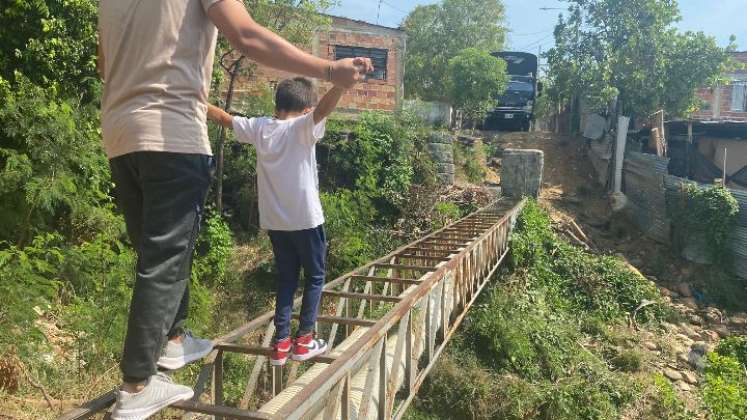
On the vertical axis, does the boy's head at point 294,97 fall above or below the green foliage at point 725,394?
above

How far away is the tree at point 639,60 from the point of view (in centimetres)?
1489

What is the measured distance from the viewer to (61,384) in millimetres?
4871

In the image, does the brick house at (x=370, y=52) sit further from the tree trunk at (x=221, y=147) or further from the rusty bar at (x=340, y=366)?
the rusty bar at (x=340, y=366)

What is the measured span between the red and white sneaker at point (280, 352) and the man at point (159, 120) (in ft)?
3.19

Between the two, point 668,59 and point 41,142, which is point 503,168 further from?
point 41,142

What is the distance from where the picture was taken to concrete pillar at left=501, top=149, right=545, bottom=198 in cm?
1252

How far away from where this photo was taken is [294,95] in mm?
2770

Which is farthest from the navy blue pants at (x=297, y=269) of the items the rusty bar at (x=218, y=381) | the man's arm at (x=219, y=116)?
the man's arm at (x=219, y=116)

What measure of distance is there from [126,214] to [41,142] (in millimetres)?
5670

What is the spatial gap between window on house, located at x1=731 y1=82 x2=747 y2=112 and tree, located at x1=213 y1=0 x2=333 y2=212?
18316mm

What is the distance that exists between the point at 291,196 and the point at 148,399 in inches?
44.3

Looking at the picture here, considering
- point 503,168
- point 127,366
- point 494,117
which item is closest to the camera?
point 127,366

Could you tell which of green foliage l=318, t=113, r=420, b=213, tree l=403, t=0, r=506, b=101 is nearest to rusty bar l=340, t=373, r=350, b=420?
green foliage l=318, t=113, r=420, b=213

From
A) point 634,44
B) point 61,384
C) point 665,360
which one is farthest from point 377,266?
point 634,44
